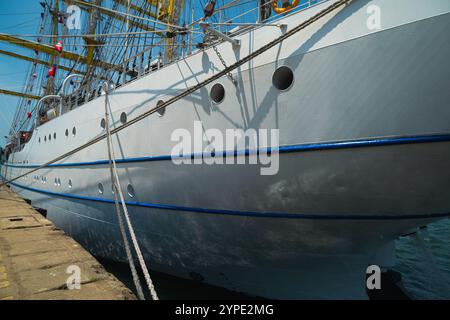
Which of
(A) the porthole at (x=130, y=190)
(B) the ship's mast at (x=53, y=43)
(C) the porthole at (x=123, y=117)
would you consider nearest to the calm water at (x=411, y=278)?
(A) the porthole at (x=130, y=190)

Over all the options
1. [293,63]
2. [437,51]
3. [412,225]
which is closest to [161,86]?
[293,63]

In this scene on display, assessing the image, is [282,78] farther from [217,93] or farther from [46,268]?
[46,268]

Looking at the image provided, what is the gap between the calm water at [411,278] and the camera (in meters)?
3.97

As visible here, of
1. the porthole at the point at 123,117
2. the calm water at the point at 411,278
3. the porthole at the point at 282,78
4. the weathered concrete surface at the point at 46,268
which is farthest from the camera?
the porthole at the point at 123,117

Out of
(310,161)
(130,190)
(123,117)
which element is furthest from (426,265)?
(123,117)

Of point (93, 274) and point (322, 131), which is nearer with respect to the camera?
point (322, 131)

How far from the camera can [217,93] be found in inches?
143

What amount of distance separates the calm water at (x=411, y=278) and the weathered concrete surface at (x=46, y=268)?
1.75m

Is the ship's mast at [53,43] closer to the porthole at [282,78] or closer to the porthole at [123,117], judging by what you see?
the porthole at [123,117]

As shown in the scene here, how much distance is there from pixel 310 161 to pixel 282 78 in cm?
103

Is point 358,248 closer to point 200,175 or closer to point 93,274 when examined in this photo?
point 200,175

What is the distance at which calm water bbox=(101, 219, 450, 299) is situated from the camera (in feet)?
13.0

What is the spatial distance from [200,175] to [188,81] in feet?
4.78

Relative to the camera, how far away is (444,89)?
89.6 inches
